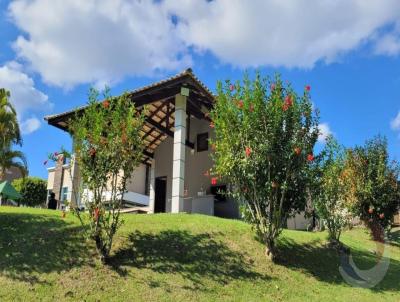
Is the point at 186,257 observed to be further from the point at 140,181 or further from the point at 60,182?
the point at 60,182

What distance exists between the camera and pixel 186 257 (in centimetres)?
A: 1145

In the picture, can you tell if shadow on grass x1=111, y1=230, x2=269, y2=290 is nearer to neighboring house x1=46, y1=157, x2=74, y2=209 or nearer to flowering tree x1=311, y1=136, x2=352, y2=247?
flowering tree x1=311, y1=136, x2=352, y2=247

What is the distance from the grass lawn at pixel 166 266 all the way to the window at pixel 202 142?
8491 mm

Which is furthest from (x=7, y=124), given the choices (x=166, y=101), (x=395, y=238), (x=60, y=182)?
→ (x=395, y=238)

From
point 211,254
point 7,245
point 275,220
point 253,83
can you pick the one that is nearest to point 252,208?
point 275,220

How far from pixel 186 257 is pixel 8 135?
1941 centimetres

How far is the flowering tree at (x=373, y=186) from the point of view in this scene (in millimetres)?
19891

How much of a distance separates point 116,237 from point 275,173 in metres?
4.64

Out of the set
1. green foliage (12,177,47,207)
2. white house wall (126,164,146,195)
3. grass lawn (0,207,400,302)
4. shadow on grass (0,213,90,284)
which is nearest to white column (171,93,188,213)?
grass lawn (0,207,400,302)

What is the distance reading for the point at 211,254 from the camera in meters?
11.8

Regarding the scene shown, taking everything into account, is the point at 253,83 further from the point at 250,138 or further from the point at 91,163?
the point at 91,163

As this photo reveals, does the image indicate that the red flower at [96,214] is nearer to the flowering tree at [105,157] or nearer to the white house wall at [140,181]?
the flowering tree at [105,157]

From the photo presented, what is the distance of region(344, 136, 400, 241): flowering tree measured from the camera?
65.3ft

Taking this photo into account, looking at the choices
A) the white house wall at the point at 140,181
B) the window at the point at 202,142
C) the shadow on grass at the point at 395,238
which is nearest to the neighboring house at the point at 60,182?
the white house wall at the point at 140,181
